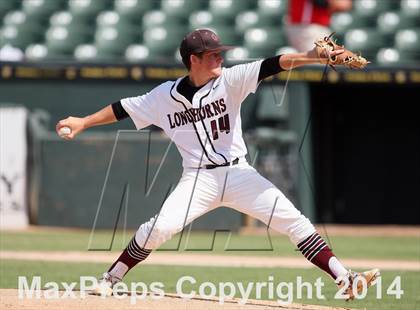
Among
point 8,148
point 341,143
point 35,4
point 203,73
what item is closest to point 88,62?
point 8,148

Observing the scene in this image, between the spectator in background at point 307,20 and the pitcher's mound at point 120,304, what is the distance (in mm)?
9353

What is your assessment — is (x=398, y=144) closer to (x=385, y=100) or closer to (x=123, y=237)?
(x=385, y=100)

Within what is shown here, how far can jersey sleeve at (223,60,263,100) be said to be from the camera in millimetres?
6266

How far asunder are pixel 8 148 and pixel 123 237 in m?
2.64

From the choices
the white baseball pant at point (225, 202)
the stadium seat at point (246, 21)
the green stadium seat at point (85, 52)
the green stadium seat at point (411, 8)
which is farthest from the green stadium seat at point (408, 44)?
the white baseball pant at point (225, 202)

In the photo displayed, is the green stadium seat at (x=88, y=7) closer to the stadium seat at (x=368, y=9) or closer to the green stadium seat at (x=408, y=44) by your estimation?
the stadium seat at (x=368, y=9)

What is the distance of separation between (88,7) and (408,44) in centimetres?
569

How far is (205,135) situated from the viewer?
636 cm

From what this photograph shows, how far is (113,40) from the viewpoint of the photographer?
17.0 meters

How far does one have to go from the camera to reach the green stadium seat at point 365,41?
1655cm

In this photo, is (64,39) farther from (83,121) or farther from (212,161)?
(212,161)

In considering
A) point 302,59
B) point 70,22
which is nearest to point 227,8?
point 70,22

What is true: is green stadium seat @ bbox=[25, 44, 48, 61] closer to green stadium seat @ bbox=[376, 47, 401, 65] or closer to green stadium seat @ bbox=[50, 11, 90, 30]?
green stadium seat @ bbox=[50, 11, 90, 30]

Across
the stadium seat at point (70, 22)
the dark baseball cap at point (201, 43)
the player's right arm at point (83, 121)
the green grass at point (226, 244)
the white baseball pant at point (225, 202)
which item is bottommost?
the green grass at point (226, 244)
